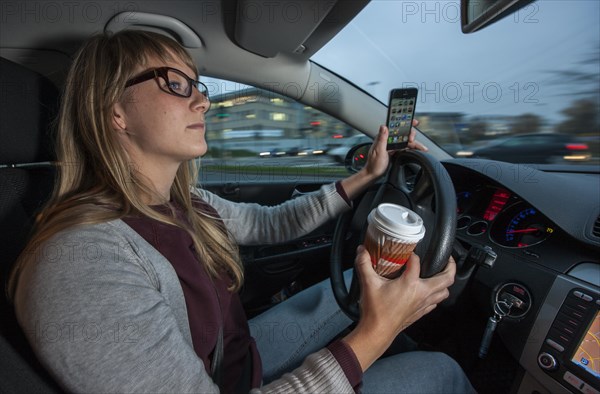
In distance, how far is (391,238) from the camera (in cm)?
70

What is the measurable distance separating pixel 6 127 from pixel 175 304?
0.70m

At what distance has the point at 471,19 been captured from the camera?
1.04 metres

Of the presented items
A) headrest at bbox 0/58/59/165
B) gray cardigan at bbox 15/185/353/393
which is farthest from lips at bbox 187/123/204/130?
headrest at bbox 0/58/59/165

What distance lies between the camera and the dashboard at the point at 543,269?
3.07 ft

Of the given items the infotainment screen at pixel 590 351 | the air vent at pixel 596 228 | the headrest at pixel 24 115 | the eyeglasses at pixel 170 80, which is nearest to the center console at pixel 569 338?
the infotainment screen at pixel 590 351

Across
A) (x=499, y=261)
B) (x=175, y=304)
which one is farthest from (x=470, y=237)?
(x=175, y=304)

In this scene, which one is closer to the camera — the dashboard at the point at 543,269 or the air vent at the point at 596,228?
the dashboard at the point at 543,269

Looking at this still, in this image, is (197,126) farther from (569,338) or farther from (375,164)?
(569,338)

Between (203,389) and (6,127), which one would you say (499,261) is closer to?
(203,389)

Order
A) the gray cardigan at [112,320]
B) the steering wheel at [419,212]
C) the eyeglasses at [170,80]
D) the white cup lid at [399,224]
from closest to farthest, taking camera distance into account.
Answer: the gray cardigan at [112,320], the white cup lid at [399,224], the steering wheel at [419,212], the eyeglasses at [170,80]

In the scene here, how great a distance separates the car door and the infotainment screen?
1383mm

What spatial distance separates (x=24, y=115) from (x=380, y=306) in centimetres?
112

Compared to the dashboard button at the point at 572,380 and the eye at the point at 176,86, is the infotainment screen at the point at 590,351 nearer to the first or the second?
the dashboard button at the point at 572,380

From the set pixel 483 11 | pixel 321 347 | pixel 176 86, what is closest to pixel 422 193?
pixel 483 11
